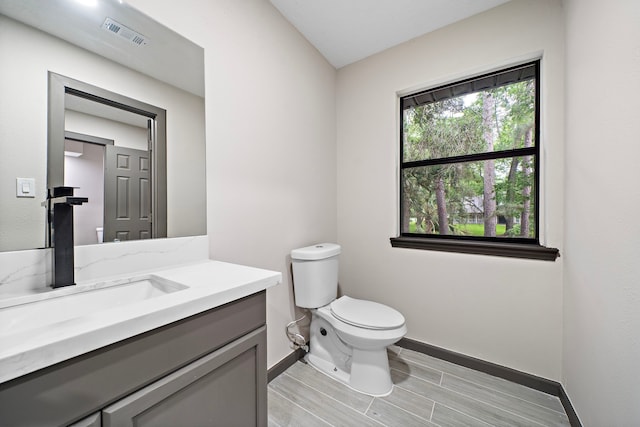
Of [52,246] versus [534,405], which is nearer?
[52,246]

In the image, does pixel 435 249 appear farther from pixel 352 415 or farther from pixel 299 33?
pixel 299 33

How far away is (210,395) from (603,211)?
1.58m

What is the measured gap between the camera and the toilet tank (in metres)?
1.70

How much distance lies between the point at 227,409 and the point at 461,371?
5.21ft

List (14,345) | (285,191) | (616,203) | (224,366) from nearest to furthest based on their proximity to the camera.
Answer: (14,345) → (224,366) → (616,203) → (285,191)

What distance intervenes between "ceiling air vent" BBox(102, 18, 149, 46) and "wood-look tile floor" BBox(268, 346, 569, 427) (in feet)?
6.08

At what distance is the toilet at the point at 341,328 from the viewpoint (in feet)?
4.76

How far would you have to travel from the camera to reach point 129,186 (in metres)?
1.00

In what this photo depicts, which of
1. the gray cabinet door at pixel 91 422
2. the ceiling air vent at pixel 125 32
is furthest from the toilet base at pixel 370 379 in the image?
the ceiling air vent at pixel 125 32

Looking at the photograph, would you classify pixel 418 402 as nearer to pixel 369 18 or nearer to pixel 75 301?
pixel 75 301

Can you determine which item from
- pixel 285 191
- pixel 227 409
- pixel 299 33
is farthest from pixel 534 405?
pixel 299 33

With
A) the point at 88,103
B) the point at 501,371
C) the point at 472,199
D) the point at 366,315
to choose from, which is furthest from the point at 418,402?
the point at 88,103

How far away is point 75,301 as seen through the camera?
79cm

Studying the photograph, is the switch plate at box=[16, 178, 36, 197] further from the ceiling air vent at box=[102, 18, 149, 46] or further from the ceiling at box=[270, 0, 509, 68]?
the ceiling at box=[270, 0, 509, 68]
